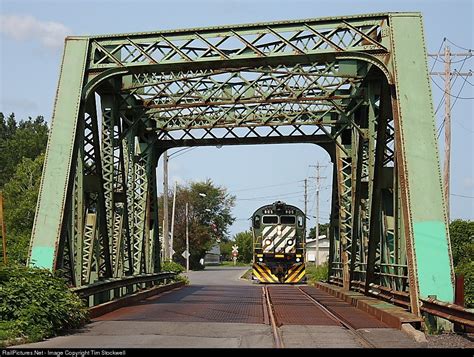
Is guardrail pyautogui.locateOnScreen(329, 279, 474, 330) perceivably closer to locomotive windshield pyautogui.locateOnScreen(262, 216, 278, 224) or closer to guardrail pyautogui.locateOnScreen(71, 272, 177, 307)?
guardrail pyautogui.locateOnScreen(71, 272, 177, 307)

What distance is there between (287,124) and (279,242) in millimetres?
10450

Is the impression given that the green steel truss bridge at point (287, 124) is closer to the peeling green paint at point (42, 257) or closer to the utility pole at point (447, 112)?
the peeling green paint at point (42, 257)

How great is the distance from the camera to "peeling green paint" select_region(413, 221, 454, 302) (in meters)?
12.5

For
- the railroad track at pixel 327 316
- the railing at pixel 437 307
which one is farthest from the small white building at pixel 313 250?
the railing at pixel 437 307

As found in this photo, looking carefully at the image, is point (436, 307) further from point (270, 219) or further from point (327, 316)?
point (270, 219)

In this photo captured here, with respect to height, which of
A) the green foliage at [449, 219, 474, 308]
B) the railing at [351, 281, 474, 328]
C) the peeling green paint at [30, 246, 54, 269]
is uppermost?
the green foliage at [449, 219, 474, 308]

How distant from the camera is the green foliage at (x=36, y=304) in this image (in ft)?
37.2

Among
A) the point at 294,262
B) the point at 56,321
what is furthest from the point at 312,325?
the point at 294,262

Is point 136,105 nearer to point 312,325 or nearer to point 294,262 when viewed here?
point 312,325

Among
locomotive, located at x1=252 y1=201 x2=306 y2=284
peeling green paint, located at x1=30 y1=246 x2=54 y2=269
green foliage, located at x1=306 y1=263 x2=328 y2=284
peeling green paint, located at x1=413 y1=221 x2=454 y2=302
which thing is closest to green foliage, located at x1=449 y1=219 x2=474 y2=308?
green foliage, located at x1=306 y1=263 x2=328 y2=284

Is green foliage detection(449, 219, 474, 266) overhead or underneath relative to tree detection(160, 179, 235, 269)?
underneath

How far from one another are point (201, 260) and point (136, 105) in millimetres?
68305

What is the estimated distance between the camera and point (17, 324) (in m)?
11.2

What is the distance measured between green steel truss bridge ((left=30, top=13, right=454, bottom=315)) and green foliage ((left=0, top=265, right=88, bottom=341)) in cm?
133
